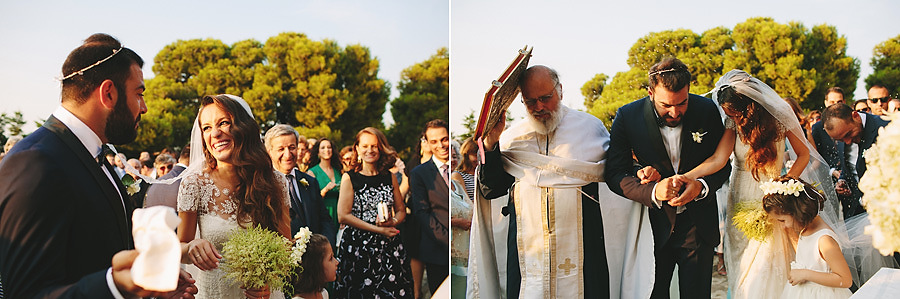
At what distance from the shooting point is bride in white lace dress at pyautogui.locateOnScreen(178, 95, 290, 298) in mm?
3914

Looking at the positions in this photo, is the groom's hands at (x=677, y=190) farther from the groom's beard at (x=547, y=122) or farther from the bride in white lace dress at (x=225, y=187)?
the bride in white lace dress at (x=225, y=187)

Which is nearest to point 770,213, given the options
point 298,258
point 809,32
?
point 298,258

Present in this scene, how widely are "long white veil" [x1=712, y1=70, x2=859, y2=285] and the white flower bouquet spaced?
2.86 meters

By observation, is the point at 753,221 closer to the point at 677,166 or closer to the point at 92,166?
the point at 677,166

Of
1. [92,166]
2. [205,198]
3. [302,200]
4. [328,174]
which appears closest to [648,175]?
[302,200]

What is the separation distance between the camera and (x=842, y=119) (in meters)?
5.96

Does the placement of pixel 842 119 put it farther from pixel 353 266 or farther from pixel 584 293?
pixel 353 266

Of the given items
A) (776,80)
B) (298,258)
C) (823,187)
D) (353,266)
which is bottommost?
(353,266)

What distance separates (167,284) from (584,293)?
3.49 metres

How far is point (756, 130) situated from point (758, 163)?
0.26 metres

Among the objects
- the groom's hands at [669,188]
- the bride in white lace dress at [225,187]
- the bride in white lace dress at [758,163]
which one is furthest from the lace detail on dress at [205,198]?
the bride in white lace dress at [758,163]

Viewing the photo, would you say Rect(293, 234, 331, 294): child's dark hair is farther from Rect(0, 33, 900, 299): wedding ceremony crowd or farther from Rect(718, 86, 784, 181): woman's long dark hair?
Rect(718, 86, 784, 181): woman's long dark hair

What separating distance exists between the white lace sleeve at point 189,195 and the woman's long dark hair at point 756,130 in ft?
11.1

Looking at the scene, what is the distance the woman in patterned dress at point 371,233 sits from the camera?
6.31m
